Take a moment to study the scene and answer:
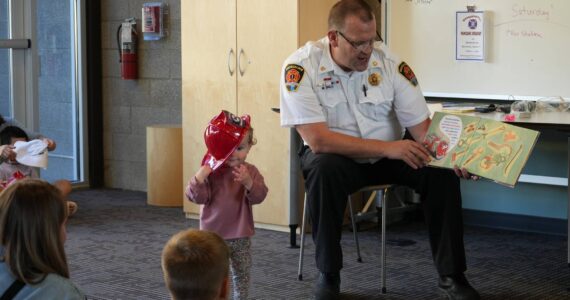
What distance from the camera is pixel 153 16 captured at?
19.6 ft

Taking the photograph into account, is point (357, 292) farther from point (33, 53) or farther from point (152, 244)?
point (33, 53)

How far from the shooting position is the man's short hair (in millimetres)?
3541

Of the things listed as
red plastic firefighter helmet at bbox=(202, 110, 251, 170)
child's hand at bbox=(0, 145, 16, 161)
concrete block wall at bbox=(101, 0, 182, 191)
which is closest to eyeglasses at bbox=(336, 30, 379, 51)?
red plastic firefighter helmet at bbox=(202, 110, 251, 170)

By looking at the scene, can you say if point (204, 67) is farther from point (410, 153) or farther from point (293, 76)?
point (410, 153)

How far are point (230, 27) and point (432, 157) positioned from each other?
1941mm

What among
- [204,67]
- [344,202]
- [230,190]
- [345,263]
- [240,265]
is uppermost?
[204,67]

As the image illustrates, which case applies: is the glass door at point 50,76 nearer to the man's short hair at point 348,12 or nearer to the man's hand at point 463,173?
the man's short hair at point 348,12

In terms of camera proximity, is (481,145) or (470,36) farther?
(470,36)

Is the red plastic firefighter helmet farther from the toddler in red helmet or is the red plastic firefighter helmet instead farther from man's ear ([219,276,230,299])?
man's ear ([219,276,230,299])

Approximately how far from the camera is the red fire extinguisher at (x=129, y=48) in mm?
6141

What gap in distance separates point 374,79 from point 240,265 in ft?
3.42

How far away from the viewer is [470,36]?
15.5ft

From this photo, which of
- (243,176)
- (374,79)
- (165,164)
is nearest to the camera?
(243,176)

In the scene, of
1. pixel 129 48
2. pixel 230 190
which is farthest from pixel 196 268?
pixel 129 48
